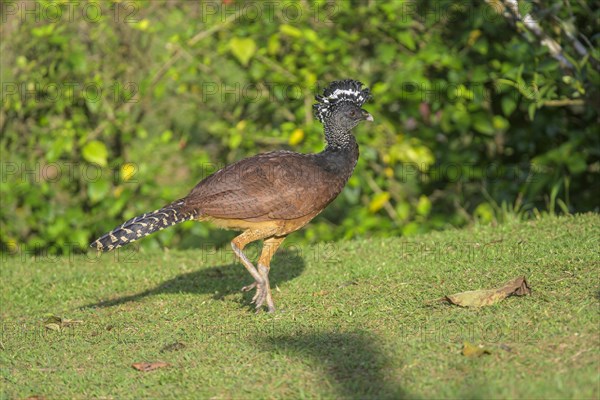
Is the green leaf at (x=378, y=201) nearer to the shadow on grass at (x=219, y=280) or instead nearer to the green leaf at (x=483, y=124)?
the green leaf at (x=483, y=124)

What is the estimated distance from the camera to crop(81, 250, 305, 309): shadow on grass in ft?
21.8

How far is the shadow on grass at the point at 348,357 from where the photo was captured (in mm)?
4168

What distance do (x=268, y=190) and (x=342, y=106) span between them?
0.95 metres

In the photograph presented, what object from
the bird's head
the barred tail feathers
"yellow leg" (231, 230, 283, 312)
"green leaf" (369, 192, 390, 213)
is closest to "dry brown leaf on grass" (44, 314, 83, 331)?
the barred tail feathers

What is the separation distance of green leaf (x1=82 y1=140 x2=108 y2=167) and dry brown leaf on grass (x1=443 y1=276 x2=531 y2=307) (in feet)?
15.7

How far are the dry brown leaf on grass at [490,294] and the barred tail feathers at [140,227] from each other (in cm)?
189

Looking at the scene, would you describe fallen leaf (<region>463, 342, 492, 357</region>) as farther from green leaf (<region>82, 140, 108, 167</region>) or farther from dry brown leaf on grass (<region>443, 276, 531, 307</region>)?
green leaf (<region>82, 140, 108, 167</region>)

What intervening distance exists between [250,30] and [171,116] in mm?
1722

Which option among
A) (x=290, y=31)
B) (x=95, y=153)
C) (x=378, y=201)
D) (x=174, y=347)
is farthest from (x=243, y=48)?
(x=174, y=347)

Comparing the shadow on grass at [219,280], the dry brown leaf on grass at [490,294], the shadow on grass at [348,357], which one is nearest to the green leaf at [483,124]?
the shadow on grass at [219,280]

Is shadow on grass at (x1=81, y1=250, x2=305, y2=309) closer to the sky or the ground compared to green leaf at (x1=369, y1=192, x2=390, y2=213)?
closer to the ground

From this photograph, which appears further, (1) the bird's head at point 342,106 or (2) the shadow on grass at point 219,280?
(2) the shadow on grass at point 219,280

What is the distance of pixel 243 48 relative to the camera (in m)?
8.64

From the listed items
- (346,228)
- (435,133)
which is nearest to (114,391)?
(346,228)
